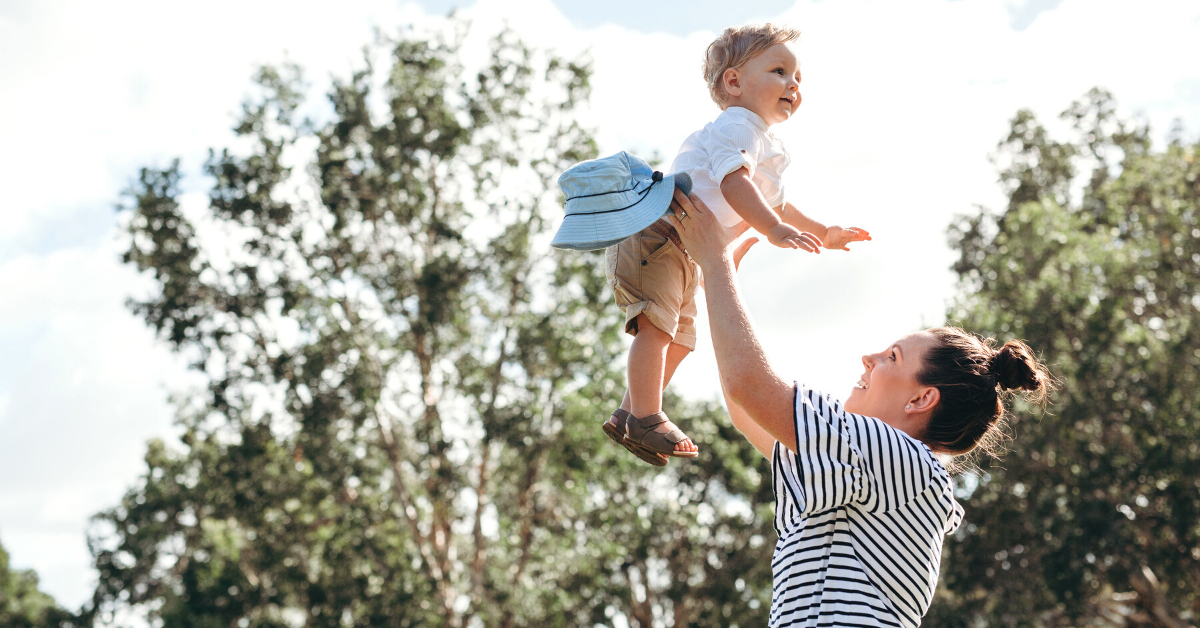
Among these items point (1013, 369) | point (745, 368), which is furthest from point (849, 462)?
point (1013, 369)

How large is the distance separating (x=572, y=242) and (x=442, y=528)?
1470 cm

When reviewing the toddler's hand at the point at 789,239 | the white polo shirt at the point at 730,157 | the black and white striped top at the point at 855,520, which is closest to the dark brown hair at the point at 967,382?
the black and white striped top at the point at 855,520

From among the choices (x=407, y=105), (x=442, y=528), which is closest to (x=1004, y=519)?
(x=442, y=528)

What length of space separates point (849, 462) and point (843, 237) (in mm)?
941

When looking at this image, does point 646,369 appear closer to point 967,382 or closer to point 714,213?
point 714,213

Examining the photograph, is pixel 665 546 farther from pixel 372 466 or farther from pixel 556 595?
pixel 372 466

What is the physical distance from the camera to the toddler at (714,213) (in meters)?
2.66

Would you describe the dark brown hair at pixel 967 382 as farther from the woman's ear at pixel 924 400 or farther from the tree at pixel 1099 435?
the tree at pixel 1099 435

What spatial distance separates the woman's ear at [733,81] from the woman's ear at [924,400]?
3.41 feet

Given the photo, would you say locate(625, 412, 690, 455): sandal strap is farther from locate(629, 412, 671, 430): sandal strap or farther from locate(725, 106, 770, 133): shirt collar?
locate(725, 106, 770, 133): shirt collar

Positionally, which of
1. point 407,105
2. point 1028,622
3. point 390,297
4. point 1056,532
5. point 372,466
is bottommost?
point 1028,622

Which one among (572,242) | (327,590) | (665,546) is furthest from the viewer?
(665,546)

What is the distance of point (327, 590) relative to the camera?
19.2 metres

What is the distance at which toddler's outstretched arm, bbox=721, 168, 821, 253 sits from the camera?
244 cm
